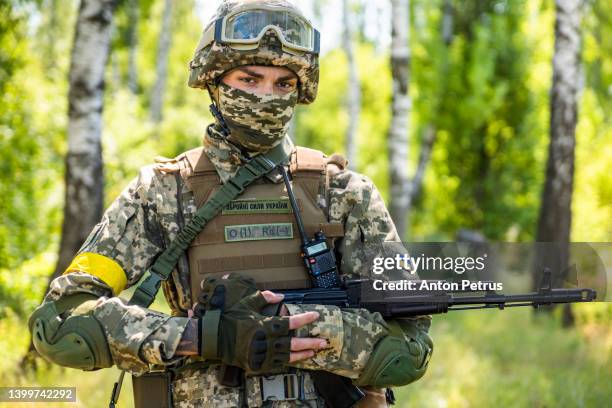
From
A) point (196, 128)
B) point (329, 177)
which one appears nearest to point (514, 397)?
point (329, 177)

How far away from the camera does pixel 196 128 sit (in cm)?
1833

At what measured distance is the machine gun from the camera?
2.52 m

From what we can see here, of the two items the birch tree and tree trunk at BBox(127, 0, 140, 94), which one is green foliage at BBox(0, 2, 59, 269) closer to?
the birch tree

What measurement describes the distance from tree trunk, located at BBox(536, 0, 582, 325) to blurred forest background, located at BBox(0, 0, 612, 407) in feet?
0.05

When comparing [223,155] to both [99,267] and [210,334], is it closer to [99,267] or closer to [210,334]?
[99,267]

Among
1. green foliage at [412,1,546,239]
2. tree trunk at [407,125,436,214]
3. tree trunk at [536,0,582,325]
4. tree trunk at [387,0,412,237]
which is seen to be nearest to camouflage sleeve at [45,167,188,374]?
tree trunk at [536,0,582,325]

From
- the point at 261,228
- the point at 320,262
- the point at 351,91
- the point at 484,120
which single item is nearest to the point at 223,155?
the point at 261,228

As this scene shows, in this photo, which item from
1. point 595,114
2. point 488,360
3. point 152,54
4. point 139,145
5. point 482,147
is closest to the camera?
point 488,360

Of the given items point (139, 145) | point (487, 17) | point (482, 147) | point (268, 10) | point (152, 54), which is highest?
point (152, 54)

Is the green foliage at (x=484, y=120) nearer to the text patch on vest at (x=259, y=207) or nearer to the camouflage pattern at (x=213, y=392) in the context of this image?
the text patch on vest at (x=259, y=207)

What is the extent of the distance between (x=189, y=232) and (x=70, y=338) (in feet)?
1.51

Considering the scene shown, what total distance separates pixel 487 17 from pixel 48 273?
1604 cm

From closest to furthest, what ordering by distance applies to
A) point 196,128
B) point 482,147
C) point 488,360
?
1. point 488,360
2. point 196,128
3. point 482,147

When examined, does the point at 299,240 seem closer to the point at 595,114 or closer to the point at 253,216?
the point at 253,216
